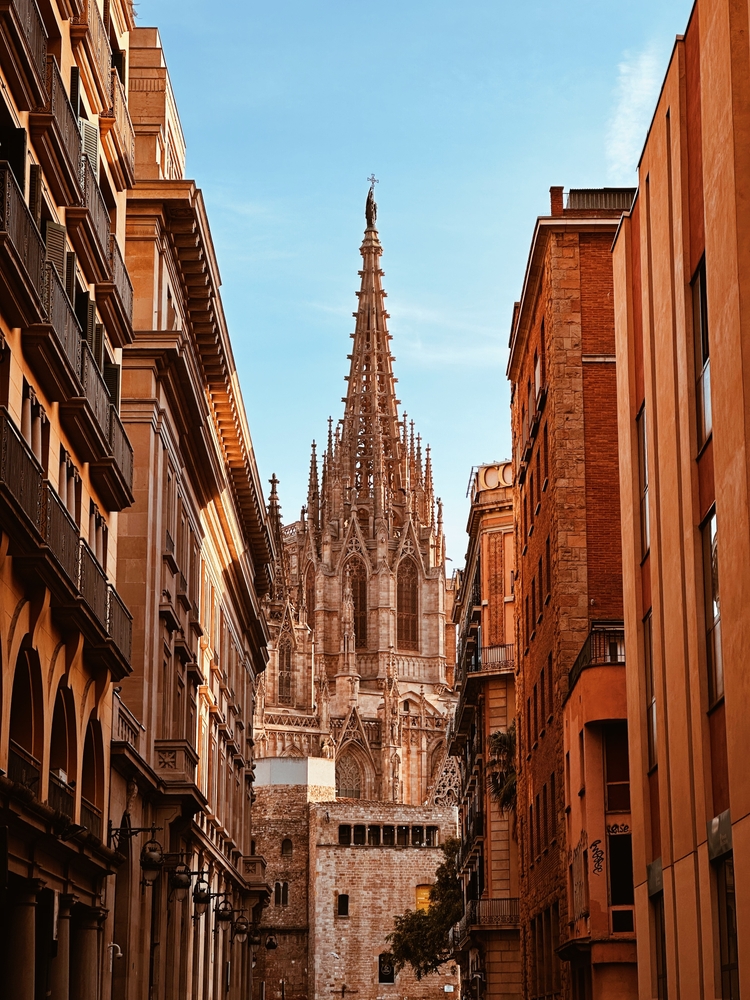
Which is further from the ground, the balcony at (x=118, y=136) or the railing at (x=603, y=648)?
the balcony at (x=118, y=136)

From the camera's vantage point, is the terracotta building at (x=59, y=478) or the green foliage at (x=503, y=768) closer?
the terracotta building at (x=59, y=478)

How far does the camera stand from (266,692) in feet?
448

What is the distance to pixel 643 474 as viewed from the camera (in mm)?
26344

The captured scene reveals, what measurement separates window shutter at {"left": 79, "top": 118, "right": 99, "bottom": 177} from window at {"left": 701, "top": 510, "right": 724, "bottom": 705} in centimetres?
1105

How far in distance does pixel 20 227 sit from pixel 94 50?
Answer: 7.50 meters

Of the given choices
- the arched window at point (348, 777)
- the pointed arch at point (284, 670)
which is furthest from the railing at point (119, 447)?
the pointed arch at point (284, 670)

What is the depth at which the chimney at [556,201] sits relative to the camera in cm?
3834

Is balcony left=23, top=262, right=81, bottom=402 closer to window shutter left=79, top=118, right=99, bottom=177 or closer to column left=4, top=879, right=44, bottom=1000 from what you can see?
window shutter left=79, top=118, right=99, bottom=177

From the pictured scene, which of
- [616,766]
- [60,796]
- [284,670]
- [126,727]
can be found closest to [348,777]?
[284,670]

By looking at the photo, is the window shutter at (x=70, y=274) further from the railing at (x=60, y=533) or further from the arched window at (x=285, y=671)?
the arched window at (x=285, y=671)

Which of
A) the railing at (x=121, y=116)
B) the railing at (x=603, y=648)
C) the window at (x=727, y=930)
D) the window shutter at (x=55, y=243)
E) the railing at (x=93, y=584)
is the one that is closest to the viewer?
the window at (x=727, y=930)

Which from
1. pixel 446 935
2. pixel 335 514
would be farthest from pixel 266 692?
pixel 446 935

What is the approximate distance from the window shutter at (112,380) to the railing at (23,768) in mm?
7561

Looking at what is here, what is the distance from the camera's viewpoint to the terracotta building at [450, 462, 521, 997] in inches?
1967
